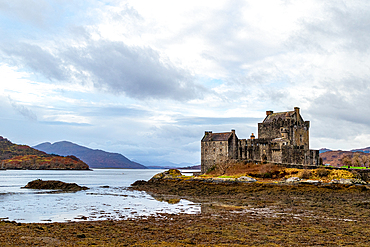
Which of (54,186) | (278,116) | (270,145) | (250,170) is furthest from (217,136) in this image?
(54,186)

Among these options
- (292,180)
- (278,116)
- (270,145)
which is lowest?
(292,180)

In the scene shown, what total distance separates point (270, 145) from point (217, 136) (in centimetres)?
1311

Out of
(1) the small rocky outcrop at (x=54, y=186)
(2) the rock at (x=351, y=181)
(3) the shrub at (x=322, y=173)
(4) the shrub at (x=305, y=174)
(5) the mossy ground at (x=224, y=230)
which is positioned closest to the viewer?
(5) the mossy ground at (x=224, y=230)

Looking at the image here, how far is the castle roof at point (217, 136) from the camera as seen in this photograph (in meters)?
66.9

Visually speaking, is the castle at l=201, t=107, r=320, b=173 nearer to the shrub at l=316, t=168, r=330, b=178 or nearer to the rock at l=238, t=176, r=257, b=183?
the shrub at l=316, t=168, r=330, b=178

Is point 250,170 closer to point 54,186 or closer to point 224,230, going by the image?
point 54,186

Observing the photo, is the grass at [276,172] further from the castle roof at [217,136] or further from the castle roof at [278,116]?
the castle roof at [278,116]

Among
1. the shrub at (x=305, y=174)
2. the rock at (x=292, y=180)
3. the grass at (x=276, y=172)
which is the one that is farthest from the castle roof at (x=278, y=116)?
the rock at (x=292, y=180)

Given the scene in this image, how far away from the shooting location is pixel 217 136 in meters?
68.9

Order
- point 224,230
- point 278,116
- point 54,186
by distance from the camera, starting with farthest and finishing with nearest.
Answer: point 278,116
point 54,186
point 224,230

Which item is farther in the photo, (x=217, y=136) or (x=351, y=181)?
(x=217, y=136)

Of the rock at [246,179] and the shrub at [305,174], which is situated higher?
the shrub at [305,174]

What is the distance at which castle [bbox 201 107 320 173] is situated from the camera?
5525 cm

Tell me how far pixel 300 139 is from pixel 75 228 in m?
51.4
